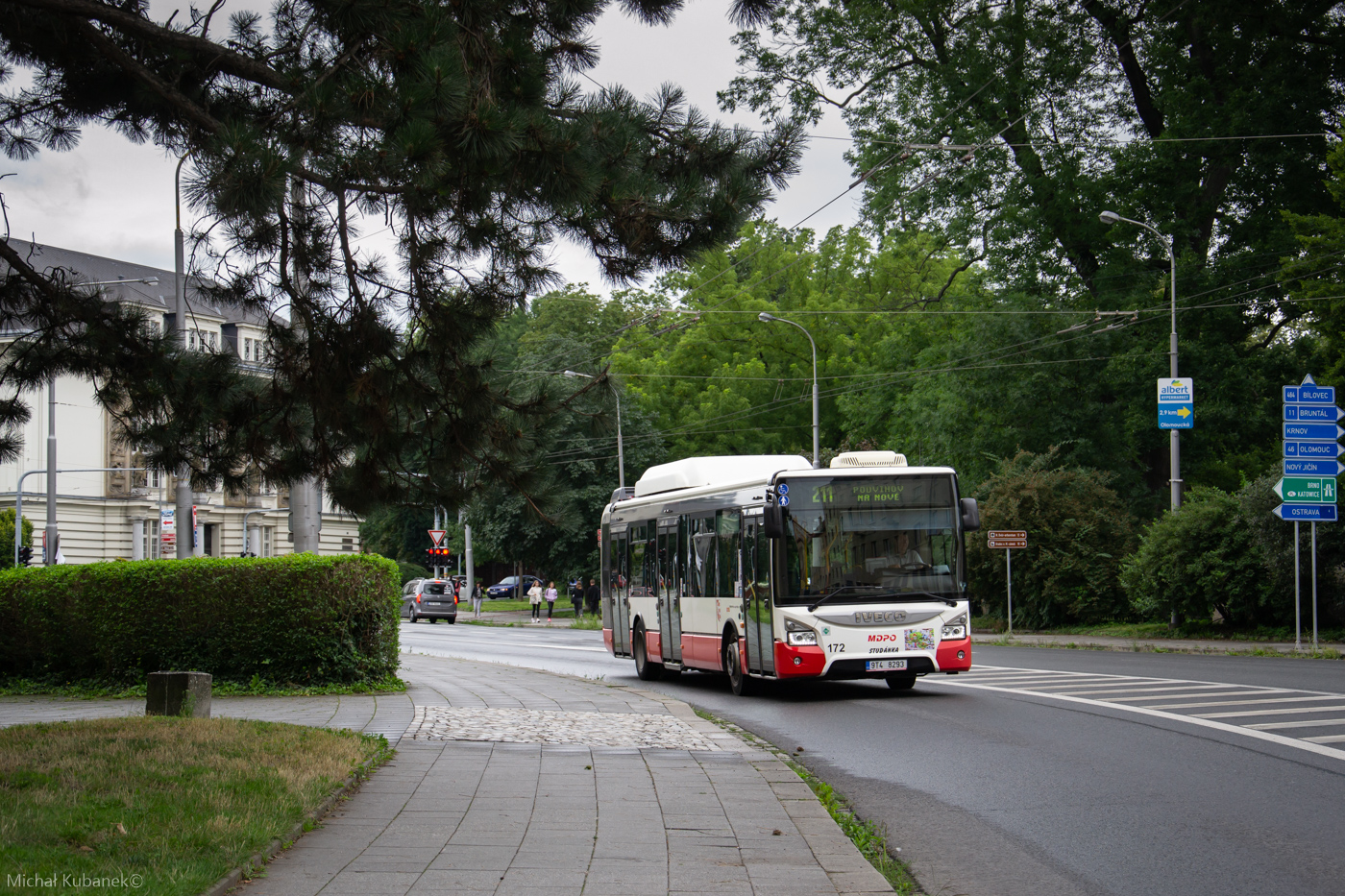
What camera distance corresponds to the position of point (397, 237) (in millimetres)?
9703

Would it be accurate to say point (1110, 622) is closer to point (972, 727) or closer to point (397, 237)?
point (972, 727)

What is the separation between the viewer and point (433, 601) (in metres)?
54.8

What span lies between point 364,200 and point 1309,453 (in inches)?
728

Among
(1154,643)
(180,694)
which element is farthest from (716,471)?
(1154,643)

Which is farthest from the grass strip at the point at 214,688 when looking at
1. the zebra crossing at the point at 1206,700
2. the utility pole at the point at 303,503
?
the zebra crossing at the point at 1206,700

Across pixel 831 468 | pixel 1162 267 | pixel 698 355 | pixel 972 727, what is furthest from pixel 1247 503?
pixel 698 355

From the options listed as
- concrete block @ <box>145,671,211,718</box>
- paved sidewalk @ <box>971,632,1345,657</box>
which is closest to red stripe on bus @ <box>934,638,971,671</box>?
concrete block @ <box>145,671,211,718</box>

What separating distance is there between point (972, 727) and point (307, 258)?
746 cm

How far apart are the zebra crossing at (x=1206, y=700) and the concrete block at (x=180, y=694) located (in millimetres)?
9007

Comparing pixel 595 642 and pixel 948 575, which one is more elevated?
pixel 948 575

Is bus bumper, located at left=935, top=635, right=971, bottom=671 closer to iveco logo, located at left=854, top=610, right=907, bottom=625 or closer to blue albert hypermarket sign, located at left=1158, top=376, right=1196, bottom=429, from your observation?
iveco logo, located at left=854, top=610, right=907, bottom=625

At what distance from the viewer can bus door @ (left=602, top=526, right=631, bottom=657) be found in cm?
2233

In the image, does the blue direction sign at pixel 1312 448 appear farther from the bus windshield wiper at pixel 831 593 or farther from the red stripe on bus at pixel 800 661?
the red stripe on bus at pixel 800 661

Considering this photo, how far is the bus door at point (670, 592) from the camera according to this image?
19.7 metres
